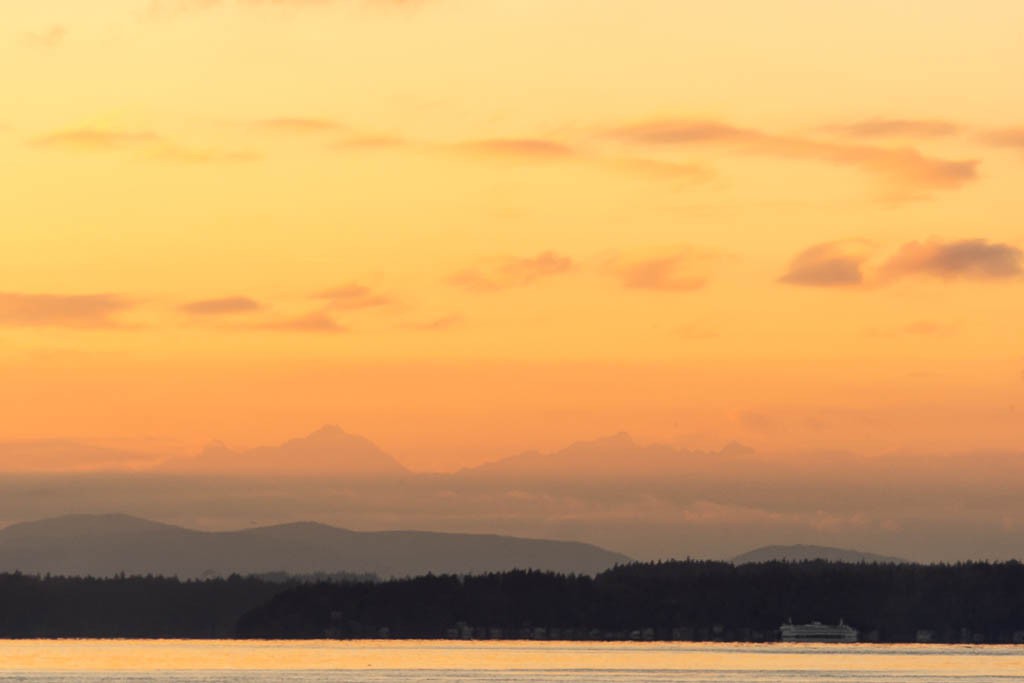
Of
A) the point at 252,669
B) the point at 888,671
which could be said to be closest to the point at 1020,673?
the point at 888,671

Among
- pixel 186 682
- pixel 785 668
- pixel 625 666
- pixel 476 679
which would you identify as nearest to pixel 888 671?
pixel 785 668

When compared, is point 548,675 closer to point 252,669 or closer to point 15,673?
point 252,669

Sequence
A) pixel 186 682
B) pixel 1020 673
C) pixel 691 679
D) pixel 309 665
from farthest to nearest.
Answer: pixel 309 665 → pixel 1020 673 → pixel 691 679 → pixel 186 682

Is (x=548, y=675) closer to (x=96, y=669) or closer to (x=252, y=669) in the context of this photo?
(x=252, y=669)

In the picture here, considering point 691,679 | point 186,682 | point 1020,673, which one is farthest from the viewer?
point 1020,673

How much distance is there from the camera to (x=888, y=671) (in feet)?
595

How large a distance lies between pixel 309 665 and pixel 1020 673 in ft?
178

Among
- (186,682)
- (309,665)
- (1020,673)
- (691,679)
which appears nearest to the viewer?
(186,682)

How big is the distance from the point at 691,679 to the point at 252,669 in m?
33.3

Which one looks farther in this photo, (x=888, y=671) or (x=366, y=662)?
(x=366, y=662)

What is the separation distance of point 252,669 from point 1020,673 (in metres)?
55.9

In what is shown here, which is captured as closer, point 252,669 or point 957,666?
point 252,669

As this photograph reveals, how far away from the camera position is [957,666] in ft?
635

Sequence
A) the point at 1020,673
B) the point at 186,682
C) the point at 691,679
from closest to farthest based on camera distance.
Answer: the point at 186,682, the point at 691,679, the point at 1020,673
